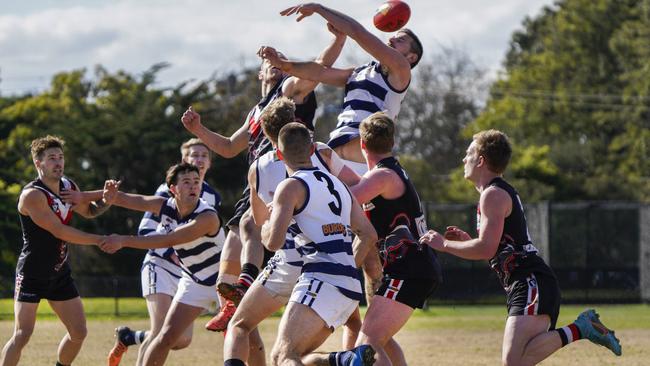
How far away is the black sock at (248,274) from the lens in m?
9.48

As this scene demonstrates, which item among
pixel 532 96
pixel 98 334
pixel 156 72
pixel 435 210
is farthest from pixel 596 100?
pixel 98 334

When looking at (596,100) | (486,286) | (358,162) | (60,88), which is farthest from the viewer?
(596,100)

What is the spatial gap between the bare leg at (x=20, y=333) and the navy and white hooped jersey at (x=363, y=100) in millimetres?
3183

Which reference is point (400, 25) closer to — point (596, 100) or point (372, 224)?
point (372, 224)

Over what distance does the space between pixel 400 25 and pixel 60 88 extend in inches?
1559

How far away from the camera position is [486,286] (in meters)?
30.4

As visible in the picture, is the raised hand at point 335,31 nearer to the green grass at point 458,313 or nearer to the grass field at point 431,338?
the grass field at point 431,338

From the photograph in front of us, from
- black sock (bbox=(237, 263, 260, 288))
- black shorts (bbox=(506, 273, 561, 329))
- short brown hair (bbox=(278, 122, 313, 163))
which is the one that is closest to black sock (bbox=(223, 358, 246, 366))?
black sock (bbox=(237, 263, 260, 288))

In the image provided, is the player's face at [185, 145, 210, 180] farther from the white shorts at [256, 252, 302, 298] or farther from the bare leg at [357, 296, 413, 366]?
the bare leg at [357, 296, 413, 366]

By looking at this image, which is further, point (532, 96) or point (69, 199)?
point (532, 96)

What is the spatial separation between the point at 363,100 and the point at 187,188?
6.30ft

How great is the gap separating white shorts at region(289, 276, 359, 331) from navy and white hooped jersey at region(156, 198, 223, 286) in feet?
9.64

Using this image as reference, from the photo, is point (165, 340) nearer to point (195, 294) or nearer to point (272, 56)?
point (195, 294)

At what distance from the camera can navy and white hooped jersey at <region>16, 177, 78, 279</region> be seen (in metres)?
11.0
